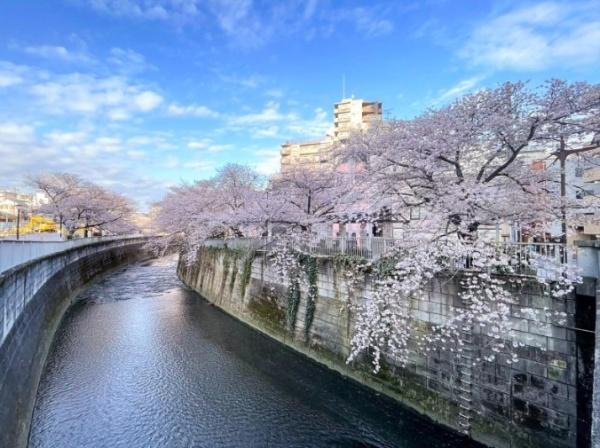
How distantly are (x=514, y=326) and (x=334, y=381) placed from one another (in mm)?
6054

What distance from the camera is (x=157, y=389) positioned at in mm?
10812

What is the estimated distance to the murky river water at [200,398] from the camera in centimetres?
846

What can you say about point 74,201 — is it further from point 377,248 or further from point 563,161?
point 563,161

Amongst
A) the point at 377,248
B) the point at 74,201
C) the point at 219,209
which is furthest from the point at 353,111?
the point at 377,248

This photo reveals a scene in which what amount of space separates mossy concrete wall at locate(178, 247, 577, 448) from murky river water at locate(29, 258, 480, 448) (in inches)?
19.8

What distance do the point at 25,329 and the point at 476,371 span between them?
1276 centimetres

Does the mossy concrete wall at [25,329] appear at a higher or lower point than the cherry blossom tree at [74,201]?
lower

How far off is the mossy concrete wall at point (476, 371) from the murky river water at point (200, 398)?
19.8 inches

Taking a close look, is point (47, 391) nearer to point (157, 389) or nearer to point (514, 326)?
point (157, 389)

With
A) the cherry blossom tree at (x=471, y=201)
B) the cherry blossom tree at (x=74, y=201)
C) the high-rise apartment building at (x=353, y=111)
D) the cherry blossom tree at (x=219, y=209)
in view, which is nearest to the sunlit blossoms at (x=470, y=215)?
the cherry blossom tree at (x=471, y=201)

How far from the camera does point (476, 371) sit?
8.07m

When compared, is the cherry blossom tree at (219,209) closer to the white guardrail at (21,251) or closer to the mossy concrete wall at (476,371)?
the mossy concrete wall at (476,371)

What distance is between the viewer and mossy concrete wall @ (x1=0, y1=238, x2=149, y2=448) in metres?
7.37

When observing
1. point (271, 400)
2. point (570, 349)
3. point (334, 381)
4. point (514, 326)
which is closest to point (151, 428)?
point (271, 400)
